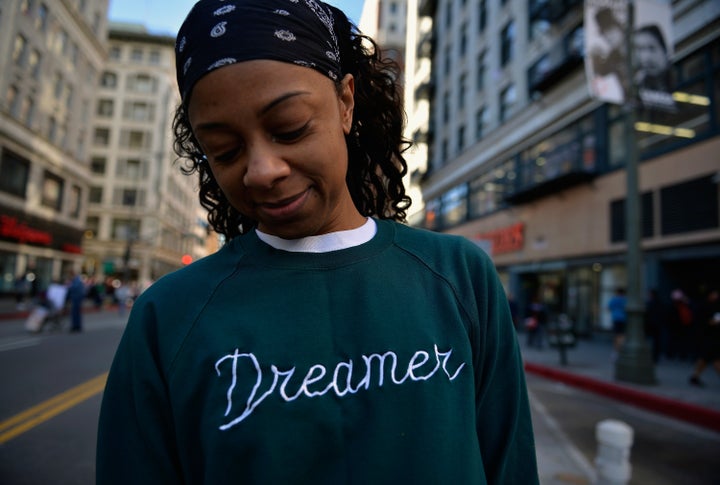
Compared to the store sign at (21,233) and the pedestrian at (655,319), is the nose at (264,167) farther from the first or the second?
the store sign at (21,233)

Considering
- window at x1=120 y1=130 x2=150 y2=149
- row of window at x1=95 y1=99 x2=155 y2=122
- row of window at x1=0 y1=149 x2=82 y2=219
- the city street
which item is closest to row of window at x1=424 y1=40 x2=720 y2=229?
the city street

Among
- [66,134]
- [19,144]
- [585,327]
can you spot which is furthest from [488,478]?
[66,134]

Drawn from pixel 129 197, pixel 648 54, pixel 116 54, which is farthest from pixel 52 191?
pixel 648 54

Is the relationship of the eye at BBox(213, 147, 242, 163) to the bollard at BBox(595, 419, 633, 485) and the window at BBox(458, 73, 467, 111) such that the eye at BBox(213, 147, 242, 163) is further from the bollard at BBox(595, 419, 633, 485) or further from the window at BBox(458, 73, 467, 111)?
the window at BBox(458, 73, 467, 111)

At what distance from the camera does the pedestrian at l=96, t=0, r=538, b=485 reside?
3.15ft

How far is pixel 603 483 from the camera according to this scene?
3258mm

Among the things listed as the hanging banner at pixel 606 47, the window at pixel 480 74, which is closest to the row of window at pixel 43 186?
the hanging banner at pixel 606 47

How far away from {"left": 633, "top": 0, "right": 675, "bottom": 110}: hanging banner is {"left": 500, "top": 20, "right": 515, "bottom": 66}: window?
13837mm

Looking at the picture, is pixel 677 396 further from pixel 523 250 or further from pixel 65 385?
pixel 523 250

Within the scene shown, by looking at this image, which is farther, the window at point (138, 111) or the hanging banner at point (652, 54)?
the window at point (138, 111)

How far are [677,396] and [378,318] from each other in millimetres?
8437

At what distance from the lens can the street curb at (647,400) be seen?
6.34 meters

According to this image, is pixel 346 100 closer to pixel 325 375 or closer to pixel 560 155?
pixel 325 375

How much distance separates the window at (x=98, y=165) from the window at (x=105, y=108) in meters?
4.65
